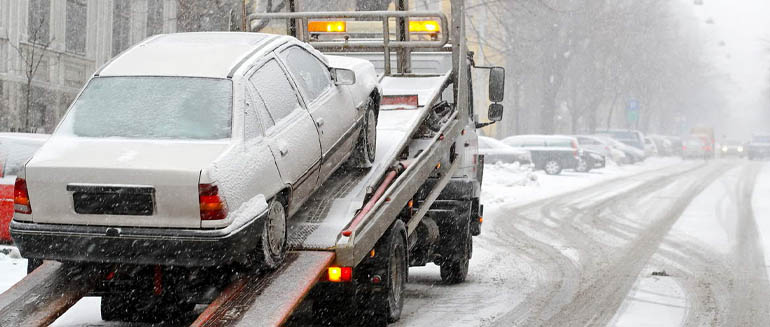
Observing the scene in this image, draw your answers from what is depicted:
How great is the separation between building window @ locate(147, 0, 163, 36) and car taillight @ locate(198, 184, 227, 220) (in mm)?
26588

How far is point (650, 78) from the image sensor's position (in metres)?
74.0

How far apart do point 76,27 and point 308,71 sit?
71.2ft

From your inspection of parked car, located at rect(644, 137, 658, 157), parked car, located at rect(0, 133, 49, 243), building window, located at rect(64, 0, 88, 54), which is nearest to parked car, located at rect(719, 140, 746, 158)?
parked car, located at rect(644, 137, 658, 157)

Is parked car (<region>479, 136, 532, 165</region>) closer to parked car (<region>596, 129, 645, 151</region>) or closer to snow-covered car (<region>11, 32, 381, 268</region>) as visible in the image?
parked car (<region>596, 129, 645, 151</region>)

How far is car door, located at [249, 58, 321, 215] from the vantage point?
6926 mm

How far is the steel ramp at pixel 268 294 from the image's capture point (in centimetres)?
609

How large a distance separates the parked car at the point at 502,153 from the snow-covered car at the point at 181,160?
2678 cm

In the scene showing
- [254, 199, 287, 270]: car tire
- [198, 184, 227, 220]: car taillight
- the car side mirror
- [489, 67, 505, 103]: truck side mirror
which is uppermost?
[489, 67, 505, 103]: truck side mirror

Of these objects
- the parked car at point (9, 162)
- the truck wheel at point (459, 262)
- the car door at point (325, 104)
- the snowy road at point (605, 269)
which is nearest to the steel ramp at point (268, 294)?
the car door at point (325, 104)

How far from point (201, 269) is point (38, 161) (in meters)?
1.23

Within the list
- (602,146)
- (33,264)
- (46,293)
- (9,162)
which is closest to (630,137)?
(602,146)

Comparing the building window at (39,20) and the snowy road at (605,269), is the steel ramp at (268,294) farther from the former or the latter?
the building window at (39,20)

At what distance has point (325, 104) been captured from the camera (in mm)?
7980

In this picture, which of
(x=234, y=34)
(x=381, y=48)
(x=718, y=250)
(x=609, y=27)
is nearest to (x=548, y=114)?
(x=609, y=27)
